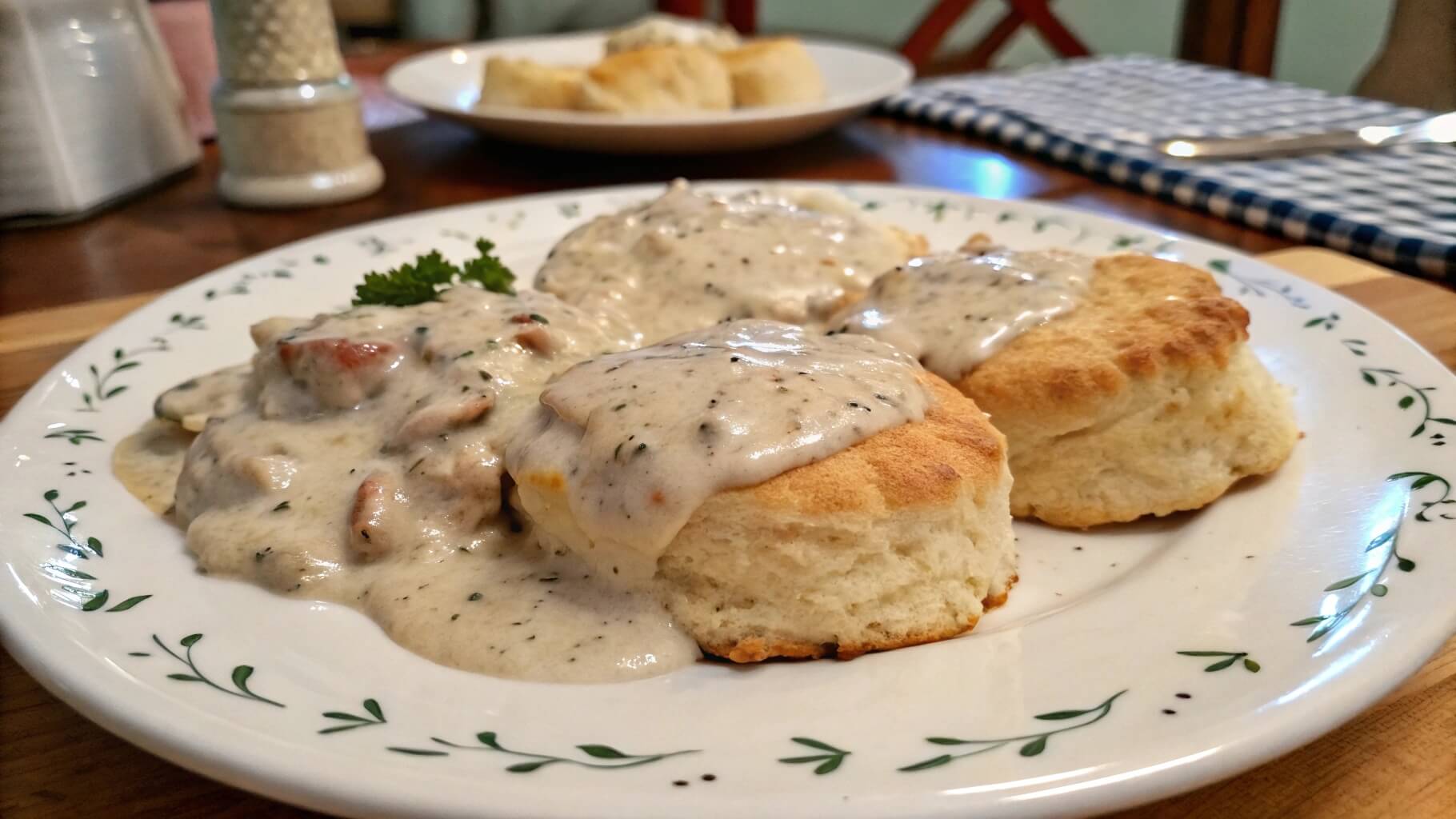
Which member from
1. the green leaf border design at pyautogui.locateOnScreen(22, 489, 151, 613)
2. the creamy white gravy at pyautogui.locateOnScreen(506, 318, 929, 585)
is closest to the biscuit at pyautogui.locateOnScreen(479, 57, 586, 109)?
the creamy white gravy at pyautogui.locateOnScreen(506, 318, 929, 585)

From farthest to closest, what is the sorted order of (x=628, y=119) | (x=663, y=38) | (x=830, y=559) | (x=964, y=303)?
(x=663, y=38), (x=628, y=119), (x=964, y=303), (x=830, y=559)

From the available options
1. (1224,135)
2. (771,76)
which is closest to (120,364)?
(771,76)

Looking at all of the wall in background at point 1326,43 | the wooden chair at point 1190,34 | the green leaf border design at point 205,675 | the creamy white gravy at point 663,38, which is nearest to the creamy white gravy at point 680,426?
the green leaf border design at point 205,675

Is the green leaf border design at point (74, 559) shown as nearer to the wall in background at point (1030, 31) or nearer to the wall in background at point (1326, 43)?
the wall in background at point (1030, 31)

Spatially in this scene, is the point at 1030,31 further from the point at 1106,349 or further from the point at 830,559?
the point at 830,559

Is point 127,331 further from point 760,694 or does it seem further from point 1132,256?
point 1132,256

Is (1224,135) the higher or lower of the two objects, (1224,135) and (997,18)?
the higher
